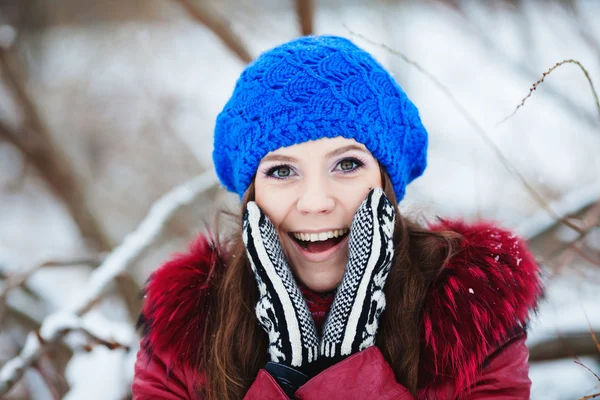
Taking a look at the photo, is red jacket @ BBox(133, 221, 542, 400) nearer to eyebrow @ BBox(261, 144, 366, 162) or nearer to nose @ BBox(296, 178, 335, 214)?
nose @ BBox(296, 178, 335, 214)

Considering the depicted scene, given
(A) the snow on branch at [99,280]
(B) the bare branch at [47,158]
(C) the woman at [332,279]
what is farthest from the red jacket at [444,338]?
(B) the bare branch at [47,158]

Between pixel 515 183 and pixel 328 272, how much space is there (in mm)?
3065

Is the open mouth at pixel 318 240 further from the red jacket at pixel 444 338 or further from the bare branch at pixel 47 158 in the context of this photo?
the bare branch at pixel 47 158

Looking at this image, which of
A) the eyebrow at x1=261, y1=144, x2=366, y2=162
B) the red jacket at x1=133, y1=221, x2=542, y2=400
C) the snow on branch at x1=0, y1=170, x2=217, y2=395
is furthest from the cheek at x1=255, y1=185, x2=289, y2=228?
the snow on branch at x1=0, y1=170, x2=217, y2=395

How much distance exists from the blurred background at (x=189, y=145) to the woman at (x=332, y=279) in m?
0.25

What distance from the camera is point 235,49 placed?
2.83 metres

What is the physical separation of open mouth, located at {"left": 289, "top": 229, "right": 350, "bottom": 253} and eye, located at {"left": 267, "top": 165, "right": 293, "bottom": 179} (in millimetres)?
204

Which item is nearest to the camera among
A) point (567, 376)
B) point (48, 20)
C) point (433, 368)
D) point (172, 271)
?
point (433, 368)

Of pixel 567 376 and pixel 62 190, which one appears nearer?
pixel 567 376

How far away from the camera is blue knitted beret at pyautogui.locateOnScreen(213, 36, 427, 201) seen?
5.49 feet

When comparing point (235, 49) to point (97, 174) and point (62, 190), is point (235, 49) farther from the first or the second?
point (97, 174)

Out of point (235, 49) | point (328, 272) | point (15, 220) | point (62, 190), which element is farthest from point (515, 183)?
point (15, 220)

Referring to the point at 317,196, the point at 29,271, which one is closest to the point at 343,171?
the point at 317,196

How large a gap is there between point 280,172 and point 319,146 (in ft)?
0.58
